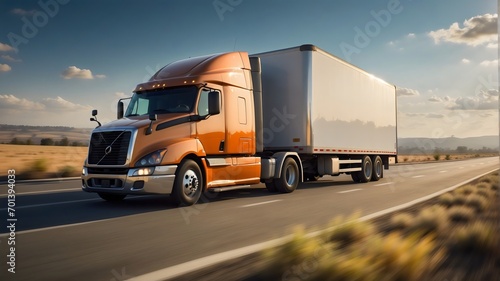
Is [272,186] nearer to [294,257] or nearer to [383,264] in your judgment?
Result: [294,257]

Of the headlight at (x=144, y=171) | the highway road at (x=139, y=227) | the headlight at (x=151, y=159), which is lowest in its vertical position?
the highway road at (x=139, y=227)

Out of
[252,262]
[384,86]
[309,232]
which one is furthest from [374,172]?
[252,262]

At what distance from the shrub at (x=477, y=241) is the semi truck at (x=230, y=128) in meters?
5.52

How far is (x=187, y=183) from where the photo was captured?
9359mm

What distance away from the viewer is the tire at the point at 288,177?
12500mm

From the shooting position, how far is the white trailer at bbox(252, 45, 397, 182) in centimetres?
1303

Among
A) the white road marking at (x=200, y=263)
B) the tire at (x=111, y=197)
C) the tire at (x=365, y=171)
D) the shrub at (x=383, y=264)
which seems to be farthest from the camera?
the tire at (x=365, y=171)

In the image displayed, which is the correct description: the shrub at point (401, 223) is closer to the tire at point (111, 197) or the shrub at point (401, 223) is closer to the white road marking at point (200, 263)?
the white road marking at point (200, 263)

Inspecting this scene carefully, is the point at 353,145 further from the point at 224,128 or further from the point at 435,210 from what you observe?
the point at 435,210

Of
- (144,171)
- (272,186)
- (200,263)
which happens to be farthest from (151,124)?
(272,186)

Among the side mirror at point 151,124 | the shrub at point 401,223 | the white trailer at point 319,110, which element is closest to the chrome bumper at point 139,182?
the side mirror at point 151,124

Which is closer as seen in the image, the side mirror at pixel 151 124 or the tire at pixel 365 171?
the side mirror at pixel 151 124

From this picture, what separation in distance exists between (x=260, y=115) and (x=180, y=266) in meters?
7.90

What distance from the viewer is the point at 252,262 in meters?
4.73
